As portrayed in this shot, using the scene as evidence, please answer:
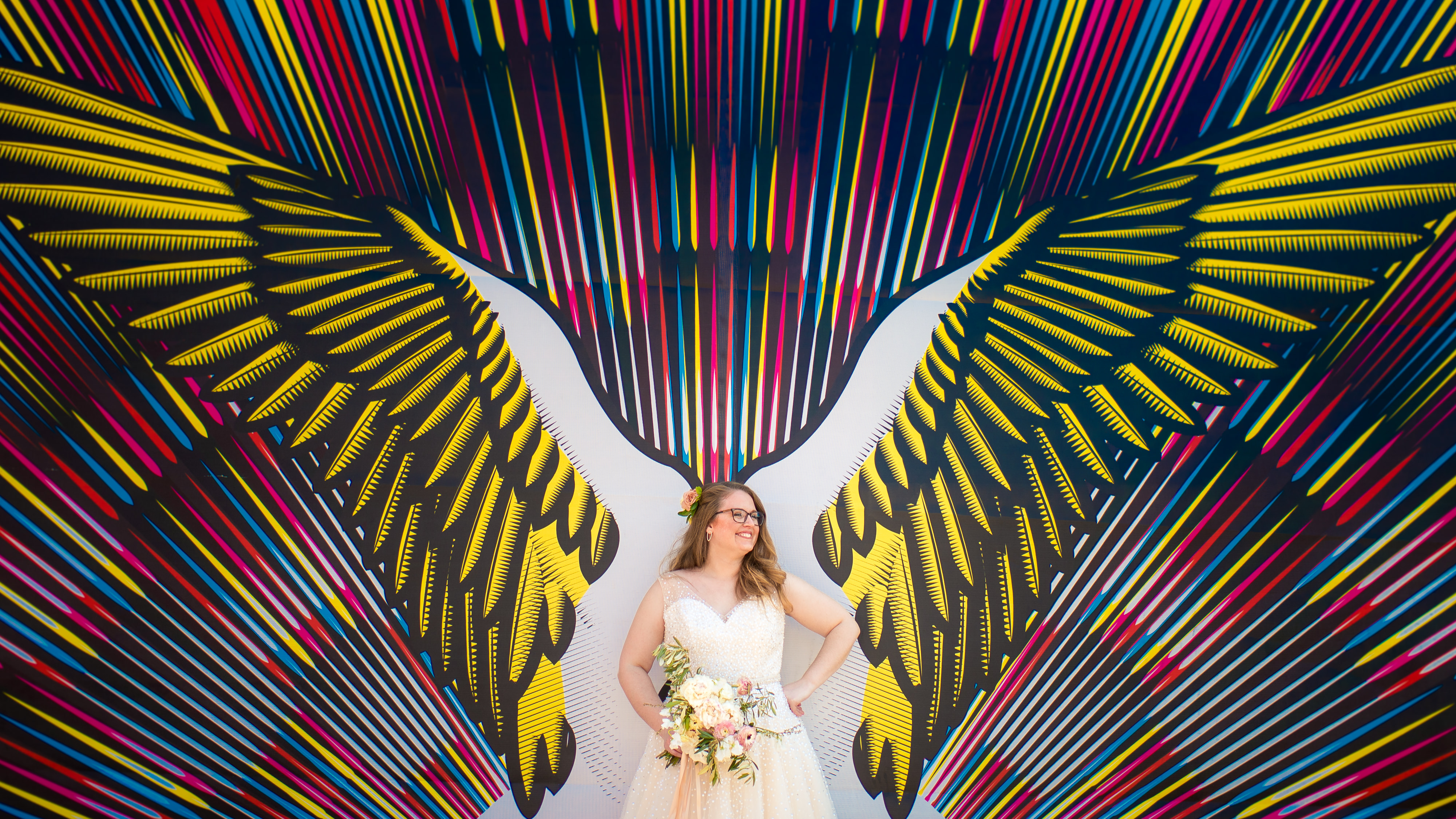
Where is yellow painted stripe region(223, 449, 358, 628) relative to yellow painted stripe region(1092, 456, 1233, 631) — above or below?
below

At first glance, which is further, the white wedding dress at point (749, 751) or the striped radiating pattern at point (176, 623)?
the striped radiating pattern at point (176, 623)

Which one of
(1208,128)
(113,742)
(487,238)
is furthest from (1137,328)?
(113,742)

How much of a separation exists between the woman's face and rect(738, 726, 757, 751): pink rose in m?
0.60

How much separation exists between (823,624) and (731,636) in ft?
1.22

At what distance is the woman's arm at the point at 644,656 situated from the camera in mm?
2621

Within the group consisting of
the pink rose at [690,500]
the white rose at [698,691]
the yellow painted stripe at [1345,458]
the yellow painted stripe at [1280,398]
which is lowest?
the white rose at [698,691]

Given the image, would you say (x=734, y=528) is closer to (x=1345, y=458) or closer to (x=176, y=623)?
(x=176, y=623)

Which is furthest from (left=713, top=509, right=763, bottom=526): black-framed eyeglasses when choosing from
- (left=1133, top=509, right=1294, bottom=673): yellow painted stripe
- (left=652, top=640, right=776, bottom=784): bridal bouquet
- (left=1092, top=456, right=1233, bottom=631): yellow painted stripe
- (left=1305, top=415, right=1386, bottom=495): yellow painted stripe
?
(left=1305, top=415, right=1386, bottom=495): yellow painted stripe

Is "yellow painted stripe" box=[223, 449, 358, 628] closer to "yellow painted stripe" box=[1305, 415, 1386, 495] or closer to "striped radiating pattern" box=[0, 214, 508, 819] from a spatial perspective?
"striped radiating pattern" box=[0, 214, 508, 819]

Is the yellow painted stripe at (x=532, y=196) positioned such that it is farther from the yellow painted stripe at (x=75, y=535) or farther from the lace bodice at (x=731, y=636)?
the yellow painted stripe at (x=75, y=535)

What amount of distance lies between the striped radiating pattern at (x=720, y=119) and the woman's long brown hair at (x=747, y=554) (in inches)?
10.2

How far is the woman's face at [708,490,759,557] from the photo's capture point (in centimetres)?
265

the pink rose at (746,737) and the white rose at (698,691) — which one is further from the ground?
the white rose at (698,691)

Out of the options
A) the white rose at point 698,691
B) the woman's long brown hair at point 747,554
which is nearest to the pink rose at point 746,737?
the white rose at point 698,691
